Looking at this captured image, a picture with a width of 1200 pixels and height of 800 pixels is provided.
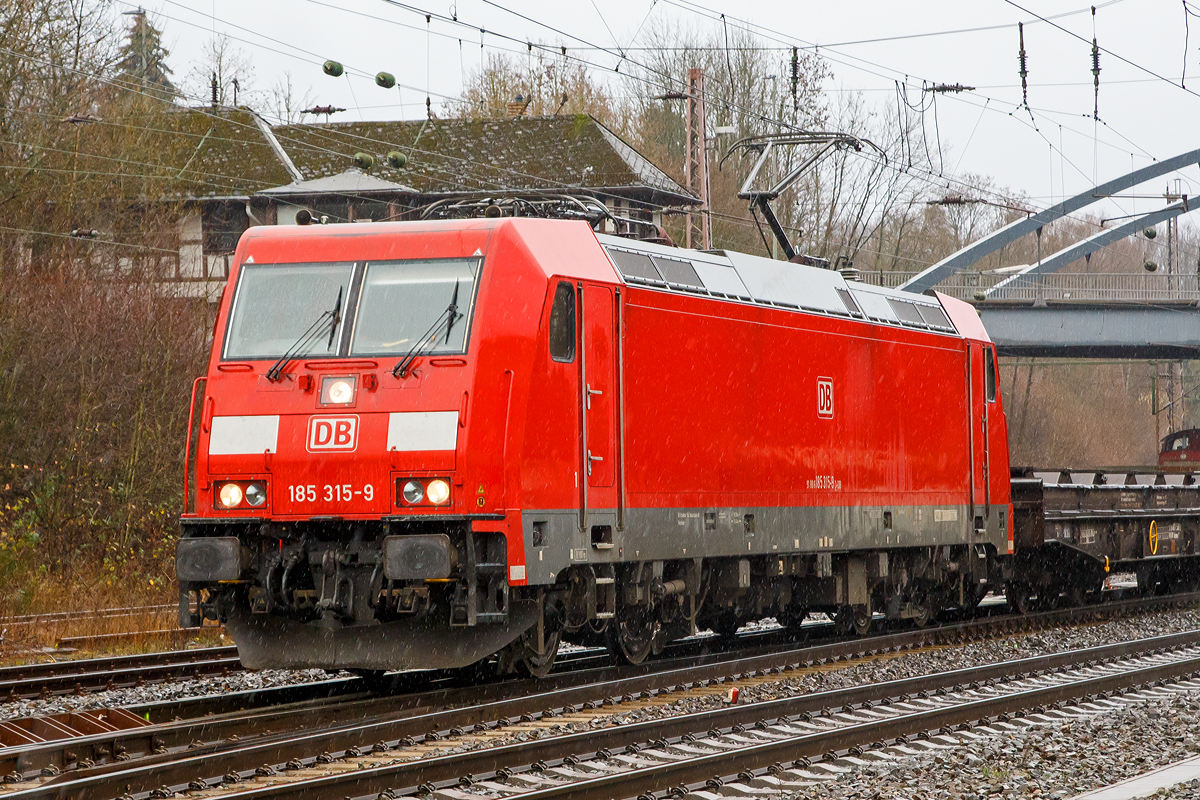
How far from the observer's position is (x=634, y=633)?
41.5 feet

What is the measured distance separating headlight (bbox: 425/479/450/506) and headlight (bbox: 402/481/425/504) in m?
0.05

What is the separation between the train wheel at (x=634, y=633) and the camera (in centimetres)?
1247

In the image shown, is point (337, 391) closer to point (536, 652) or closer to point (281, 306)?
point (281, 306)

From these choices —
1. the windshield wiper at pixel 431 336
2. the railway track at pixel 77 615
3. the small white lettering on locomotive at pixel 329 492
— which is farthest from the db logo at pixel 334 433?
the railway track at pixel 77 615

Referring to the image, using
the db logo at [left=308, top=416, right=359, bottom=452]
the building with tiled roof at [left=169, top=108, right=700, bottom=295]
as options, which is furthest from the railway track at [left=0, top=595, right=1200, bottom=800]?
the building with tiled roof at [left=169, top=108, right=700, bottom=295]

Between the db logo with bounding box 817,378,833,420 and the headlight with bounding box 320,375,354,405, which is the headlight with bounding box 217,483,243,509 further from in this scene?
the db logo with bounding box 817,378,833,420

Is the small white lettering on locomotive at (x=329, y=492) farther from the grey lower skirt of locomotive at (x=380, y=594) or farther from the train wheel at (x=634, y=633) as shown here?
the train wheel at (x=634, y=633)

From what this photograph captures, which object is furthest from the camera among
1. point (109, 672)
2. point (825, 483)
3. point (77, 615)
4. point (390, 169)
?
point (390, 169)

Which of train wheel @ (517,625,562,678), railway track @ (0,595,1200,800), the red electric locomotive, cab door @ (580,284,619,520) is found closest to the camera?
railway track @ (0,595,1200,800)

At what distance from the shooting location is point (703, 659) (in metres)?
13.8

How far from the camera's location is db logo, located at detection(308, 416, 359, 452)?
10.3m

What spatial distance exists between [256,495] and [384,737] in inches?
91.7

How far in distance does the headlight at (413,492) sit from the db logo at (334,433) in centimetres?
51

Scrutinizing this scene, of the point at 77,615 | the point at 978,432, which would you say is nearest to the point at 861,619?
the point at 978,432
